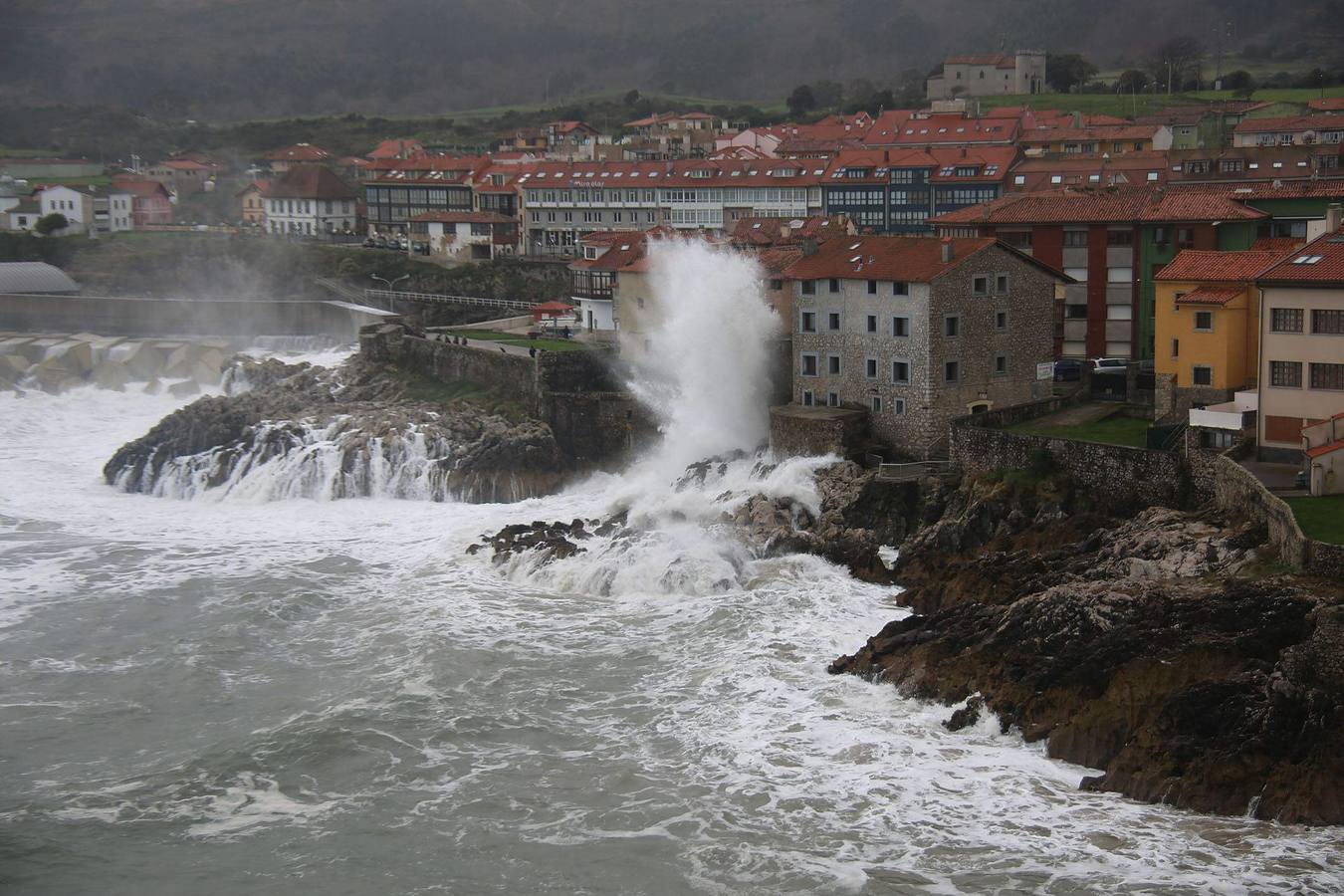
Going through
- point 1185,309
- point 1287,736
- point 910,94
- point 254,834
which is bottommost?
point 254,834

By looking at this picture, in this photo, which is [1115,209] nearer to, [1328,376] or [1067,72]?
[1328,376]

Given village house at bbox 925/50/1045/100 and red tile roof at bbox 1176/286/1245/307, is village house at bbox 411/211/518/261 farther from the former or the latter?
red tile roof at bbox 1176/286/1245/307

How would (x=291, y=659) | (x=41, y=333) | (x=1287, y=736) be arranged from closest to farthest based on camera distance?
(x=1287, y=736) < (x=291, y=659) < (x=41, y=333)

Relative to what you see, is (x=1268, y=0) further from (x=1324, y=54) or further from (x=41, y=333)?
(x=41, y=333)

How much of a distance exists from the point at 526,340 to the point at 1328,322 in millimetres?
28349

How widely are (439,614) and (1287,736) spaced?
15.6 m

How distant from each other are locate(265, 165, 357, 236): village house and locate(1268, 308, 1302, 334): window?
6507 cm

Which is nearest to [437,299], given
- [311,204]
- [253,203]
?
[311,204]

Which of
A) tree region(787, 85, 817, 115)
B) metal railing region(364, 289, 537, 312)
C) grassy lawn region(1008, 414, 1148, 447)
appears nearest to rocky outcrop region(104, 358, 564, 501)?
grassy lawn region(1008, 414, 1148, 447)

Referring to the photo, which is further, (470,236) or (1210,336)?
(470,236)

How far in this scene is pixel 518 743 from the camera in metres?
23.2

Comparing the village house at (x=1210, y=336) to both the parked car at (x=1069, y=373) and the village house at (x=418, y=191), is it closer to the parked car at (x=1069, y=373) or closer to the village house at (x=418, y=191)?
the parked car at (x=1069, y=373)

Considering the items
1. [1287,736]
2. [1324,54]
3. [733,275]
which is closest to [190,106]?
[1324,54]

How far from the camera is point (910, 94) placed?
110 metres
